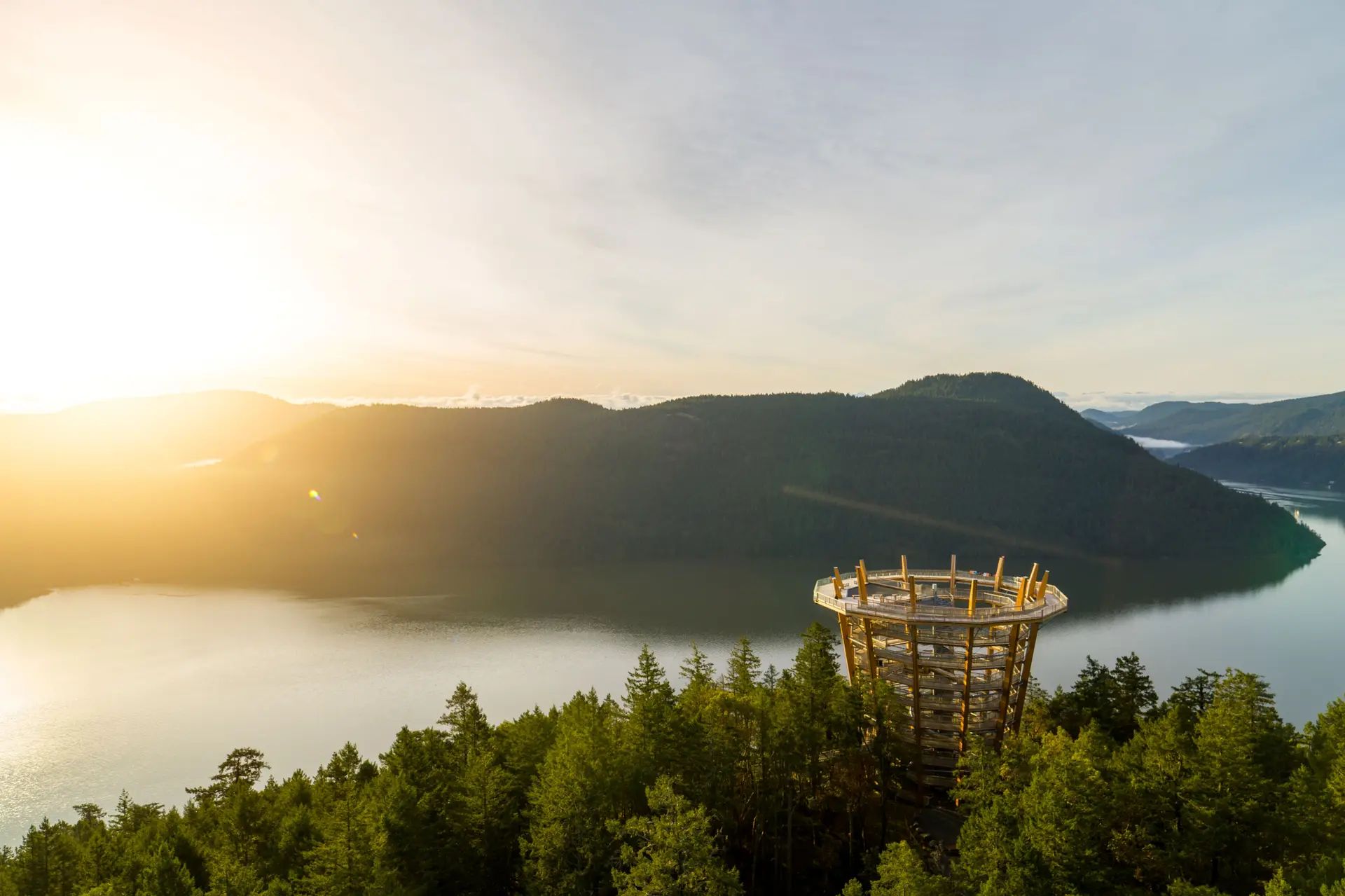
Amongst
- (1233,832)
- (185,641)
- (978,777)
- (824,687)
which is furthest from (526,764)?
(185,641)

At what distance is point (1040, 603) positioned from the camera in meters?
33.3

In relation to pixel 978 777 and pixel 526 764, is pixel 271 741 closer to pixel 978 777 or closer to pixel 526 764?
pixel 526 764

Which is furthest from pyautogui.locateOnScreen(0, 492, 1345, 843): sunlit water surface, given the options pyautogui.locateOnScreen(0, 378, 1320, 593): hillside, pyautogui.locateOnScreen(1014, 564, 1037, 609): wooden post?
pyautogui.locateOnScreen(1014, 564, 1037, 609): wooden post

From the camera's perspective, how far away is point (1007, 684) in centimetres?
3212

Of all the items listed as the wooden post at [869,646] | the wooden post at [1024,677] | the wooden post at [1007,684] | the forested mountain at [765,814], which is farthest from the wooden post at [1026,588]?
the wooden post at [869,646]

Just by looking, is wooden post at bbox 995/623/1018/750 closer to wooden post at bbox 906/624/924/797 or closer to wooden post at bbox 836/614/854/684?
wooden post at bbox 906/624/924/797

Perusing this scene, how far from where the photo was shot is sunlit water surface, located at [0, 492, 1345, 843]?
53.8 metres

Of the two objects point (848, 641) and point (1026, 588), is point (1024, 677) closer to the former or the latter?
point (1026, 588)

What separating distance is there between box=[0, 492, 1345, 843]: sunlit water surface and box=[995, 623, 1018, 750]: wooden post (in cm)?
3421

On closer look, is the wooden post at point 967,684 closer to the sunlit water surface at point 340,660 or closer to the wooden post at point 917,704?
the wooden post at point 917,704

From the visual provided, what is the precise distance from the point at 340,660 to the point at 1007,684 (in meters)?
70.0

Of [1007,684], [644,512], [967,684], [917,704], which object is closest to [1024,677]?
[1007,684]

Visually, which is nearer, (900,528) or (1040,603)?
(1040,603)

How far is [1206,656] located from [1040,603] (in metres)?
54.5
